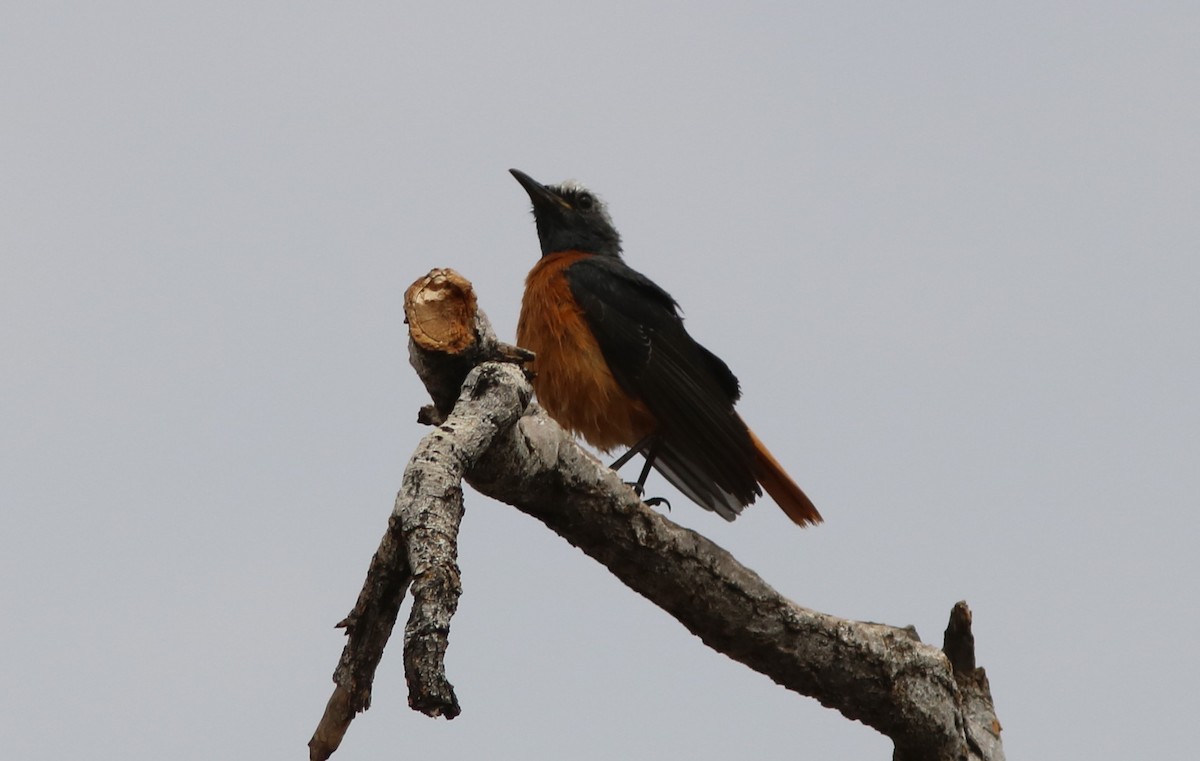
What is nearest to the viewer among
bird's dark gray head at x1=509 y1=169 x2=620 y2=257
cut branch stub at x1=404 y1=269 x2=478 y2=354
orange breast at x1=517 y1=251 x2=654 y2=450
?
cut branch stub at x1=404 y1=269 x2=478 y2=354

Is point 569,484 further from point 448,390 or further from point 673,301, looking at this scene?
point 673,301

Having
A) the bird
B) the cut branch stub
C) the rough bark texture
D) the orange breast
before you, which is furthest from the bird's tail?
the cut branch stub

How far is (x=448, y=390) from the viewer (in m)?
4.33

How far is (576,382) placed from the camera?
619 centimetres

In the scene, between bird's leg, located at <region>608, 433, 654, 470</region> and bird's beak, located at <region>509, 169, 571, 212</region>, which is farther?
bird's beak, located at <region>509, 169, 571, 212</region>

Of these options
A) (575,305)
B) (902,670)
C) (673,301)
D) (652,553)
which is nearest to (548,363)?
(575,305)

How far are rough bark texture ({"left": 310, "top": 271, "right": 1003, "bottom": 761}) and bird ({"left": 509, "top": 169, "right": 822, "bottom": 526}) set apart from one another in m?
1.22

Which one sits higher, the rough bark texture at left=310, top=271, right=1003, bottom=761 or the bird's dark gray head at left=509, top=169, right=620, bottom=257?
the bird's dark gray head at left=509, top=169, right=620, bottom=257

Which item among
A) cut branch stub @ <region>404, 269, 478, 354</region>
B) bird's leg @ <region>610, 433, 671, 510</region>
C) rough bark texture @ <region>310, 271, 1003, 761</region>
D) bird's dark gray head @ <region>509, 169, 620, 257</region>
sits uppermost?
bird's dark gray head @ <region>509, 169, 620, 257</region>

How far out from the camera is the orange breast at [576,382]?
621 centimetres

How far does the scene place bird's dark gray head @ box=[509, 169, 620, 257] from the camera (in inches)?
292

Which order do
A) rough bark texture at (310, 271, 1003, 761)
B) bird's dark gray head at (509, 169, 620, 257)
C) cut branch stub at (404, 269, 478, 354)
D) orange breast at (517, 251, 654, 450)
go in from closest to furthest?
rough bark texture at (310, 271, 1003, 761) → cut branch stub at (404, 269, 478, 354) → orange breast at (517, 251, 654, 450) → bird's dark gray head at (509, 169, 620, 257)

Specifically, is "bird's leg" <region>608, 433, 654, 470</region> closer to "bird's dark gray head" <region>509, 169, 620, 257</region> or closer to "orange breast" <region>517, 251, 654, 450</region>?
"orange breast" <region>517, 251, 654, 450</region>

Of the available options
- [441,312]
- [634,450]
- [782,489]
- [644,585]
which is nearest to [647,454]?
[634,450]
